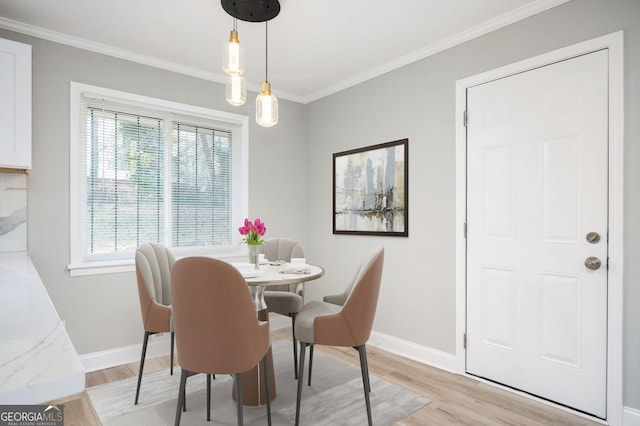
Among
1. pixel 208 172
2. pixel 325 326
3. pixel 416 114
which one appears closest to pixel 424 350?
pixel 325 326

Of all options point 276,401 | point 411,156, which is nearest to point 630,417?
point 276,401

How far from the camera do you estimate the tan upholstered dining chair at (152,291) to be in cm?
234

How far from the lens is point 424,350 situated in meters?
3.11

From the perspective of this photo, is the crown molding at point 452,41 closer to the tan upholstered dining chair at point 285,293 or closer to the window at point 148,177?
the window at point 148,177

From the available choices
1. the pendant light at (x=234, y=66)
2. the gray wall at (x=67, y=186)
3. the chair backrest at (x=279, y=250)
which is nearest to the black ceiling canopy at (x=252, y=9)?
the pendant light at (x=234, y=66)

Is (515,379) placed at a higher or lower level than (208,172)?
lower

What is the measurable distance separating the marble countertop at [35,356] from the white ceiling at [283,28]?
2.17 m

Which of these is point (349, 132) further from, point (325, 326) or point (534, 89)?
point (325, 326)

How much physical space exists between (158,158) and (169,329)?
5.80 feet

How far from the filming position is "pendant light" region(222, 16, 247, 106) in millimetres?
1934

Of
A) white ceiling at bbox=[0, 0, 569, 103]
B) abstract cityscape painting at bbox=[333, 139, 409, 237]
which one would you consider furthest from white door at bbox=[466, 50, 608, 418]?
abstract cityscape painting at bbox=[333, 139, 409, 237]

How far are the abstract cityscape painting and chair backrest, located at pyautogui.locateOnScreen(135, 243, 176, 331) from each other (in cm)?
185

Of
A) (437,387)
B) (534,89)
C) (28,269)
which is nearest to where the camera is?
(28,269)

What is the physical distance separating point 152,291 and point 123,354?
1094 mm
